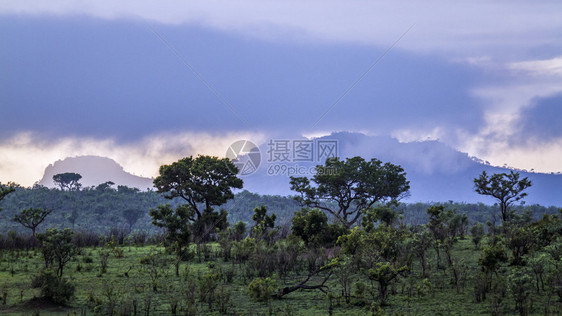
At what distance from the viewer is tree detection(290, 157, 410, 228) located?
51250 mm

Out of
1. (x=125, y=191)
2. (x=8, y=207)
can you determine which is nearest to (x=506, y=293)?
(x=8, y=207)

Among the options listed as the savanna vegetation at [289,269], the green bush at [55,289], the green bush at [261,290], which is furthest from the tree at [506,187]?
the green bush at [55,289]

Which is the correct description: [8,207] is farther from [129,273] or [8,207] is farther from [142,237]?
[129,273]

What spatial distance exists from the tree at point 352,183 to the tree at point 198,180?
827 cm

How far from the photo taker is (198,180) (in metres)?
48.3

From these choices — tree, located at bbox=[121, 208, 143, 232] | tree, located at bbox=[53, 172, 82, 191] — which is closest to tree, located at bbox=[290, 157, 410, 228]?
tree, located at bbox=[121, 208, 143, 232]

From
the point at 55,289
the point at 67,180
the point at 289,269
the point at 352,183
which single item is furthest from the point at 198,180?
the point at 67,180

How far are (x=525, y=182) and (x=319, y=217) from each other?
77.2 feet

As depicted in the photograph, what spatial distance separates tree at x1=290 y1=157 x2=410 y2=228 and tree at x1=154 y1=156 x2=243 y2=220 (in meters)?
8.27

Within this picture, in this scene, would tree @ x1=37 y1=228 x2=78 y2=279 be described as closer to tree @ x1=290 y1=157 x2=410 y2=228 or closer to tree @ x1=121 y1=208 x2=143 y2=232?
tree @ x1=290 y1=157 x2=410 y2=228

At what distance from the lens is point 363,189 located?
52.0 meters

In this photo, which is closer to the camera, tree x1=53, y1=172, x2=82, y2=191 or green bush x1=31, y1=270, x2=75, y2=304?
green bush x1=31, y1=270, x2=75, y2=304

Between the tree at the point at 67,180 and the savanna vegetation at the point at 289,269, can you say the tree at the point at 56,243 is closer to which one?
the savanna vegetation at the point at 289,269

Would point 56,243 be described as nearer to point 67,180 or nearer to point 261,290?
point 261,290
